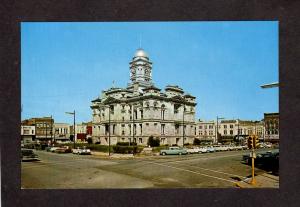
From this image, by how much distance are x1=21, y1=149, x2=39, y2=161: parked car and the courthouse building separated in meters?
1.92

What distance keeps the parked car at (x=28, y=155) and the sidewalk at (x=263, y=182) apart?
220 inches

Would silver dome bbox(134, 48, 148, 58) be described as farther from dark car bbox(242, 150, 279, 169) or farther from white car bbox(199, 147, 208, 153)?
dark car bbox(242, 150, 279, 169)

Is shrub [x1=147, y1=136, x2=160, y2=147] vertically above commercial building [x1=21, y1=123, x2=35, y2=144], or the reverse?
commercial building [x1=21, y1=123, x2=35, y2=144]

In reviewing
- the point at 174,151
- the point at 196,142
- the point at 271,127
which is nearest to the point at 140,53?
the point at 174,151

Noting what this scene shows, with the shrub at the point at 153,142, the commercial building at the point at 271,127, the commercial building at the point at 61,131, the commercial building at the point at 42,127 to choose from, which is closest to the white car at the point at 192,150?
the shrub at the point at 153,142

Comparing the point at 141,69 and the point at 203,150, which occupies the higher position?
the point at 141,69

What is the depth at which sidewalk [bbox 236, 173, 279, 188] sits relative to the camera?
912cm

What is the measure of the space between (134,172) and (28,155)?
294 cm

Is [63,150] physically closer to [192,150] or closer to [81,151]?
[81,151]

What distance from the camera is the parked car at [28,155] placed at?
9336mm

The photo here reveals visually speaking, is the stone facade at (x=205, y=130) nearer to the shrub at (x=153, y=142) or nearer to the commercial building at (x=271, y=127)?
the shrub at (x=153, y=142)

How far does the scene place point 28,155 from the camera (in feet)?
31.0

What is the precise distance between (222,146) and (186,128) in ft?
4.06

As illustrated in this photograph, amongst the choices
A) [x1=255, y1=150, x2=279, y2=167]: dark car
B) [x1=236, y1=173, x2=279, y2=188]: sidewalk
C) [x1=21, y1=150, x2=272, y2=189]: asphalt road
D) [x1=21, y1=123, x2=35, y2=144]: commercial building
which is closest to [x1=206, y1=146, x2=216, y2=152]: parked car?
[x1=21, y1=150, x2=272, y2=189]: asphalt road
